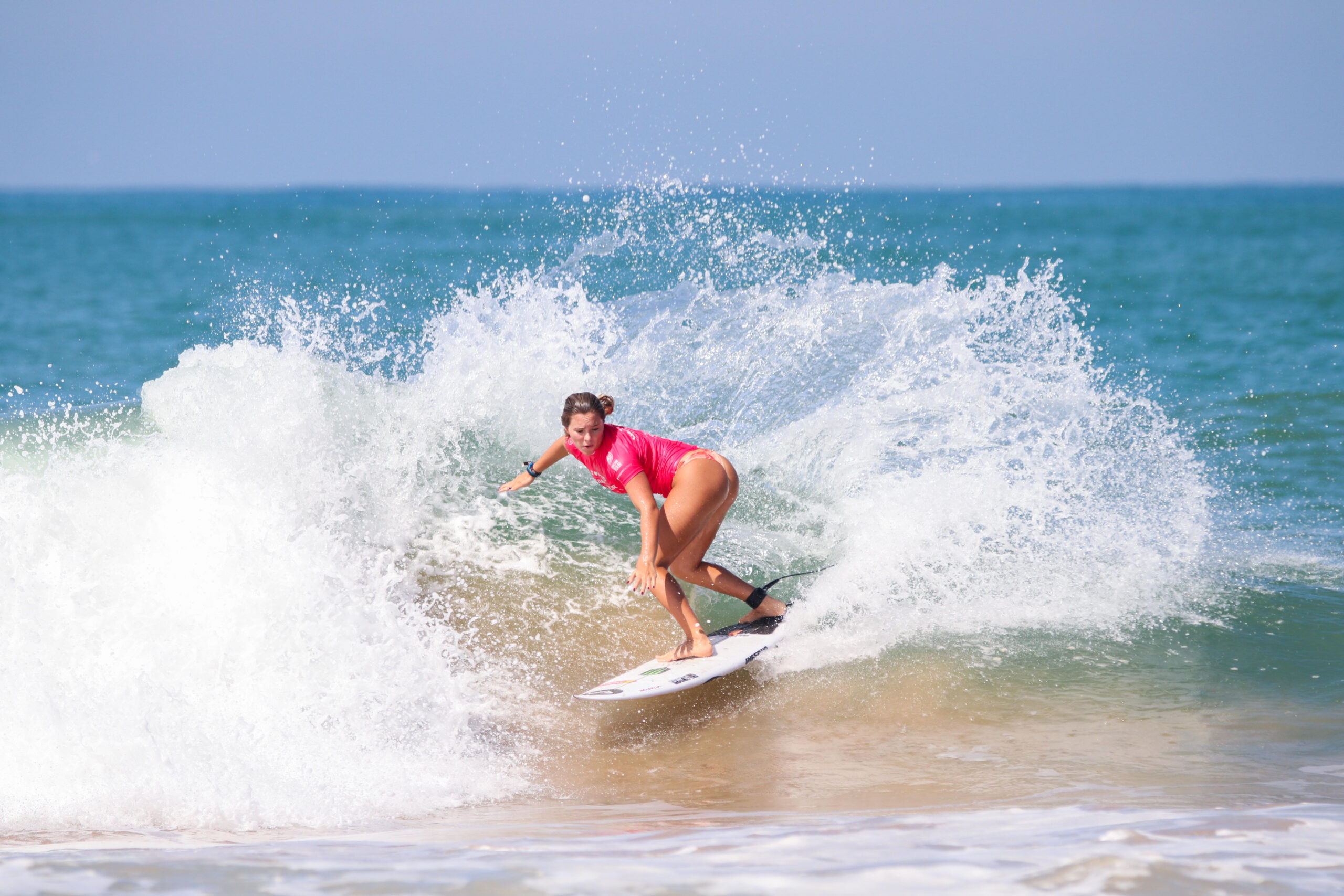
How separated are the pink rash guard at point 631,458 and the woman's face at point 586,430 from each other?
0.05m

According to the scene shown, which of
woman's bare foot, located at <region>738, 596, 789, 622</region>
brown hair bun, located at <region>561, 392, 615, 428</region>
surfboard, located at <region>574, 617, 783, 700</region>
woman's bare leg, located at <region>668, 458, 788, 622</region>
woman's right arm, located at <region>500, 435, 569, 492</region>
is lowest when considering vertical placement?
surfboard, located at <region>574, 617, 783, 700</region>

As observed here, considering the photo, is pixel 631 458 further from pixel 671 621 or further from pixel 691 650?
pixel 671 621

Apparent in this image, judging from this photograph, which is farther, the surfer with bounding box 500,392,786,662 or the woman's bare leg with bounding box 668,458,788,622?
the woman's bare leg with bounding box 668,458,788,622

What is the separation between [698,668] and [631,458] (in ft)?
3.60

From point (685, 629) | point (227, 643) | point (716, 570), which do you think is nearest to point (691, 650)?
point (685, 629)

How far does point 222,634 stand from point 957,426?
5322 mm

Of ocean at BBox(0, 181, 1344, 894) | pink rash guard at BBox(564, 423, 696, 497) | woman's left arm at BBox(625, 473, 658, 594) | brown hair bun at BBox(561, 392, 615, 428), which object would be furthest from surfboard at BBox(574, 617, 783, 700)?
brown hair bun at BBox(561, 392, 615, 428)

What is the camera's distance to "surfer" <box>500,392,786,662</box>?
497cm

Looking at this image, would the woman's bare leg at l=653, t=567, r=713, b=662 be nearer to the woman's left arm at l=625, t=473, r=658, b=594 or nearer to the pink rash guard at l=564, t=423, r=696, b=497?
the woman's left arm at l=625, t=473, r=658, b=594

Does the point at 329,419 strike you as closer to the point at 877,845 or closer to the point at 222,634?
the point at 222,634

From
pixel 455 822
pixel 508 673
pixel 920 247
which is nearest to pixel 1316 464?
pixel 508 673

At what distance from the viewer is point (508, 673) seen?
18.5 ft

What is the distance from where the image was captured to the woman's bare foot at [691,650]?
5.46m

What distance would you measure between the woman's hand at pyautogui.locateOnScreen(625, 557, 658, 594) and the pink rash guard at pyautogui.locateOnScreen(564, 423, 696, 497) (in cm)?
40
